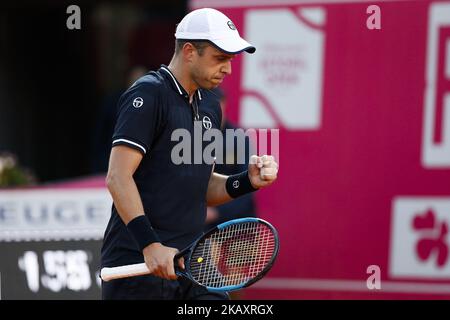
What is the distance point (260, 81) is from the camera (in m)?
7.64

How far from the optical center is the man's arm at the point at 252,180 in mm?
4449

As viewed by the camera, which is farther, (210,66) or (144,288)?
(144,288)

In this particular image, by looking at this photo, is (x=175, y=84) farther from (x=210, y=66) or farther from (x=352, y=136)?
(x=352, y=136)

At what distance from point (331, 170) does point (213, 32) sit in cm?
328

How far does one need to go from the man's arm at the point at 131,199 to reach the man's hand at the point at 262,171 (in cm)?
53

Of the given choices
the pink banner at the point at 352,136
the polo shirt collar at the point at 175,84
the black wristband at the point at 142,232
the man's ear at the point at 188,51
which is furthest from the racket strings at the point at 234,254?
the pink banner at the point at 352,136

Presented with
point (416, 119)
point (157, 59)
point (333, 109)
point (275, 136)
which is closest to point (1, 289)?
point (275, 136)

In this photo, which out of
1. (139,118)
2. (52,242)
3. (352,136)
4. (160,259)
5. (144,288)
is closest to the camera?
(160,259)

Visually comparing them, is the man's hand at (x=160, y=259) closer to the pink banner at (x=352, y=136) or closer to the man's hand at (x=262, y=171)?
the man's hand at (x=262, y=171)

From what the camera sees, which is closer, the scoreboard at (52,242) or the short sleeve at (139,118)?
the short sleeve at (139,118)

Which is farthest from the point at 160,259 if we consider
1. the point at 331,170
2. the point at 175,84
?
the point at 331,170

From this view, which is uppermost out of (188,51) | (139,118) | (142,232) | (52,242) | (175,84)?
(188,51)

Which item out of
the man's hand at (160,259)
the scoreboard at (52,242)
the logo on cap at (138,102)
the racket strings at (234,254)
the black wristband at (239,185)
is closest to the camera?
the man's hand at (160,259)

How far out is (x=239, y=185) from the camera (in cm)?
473
